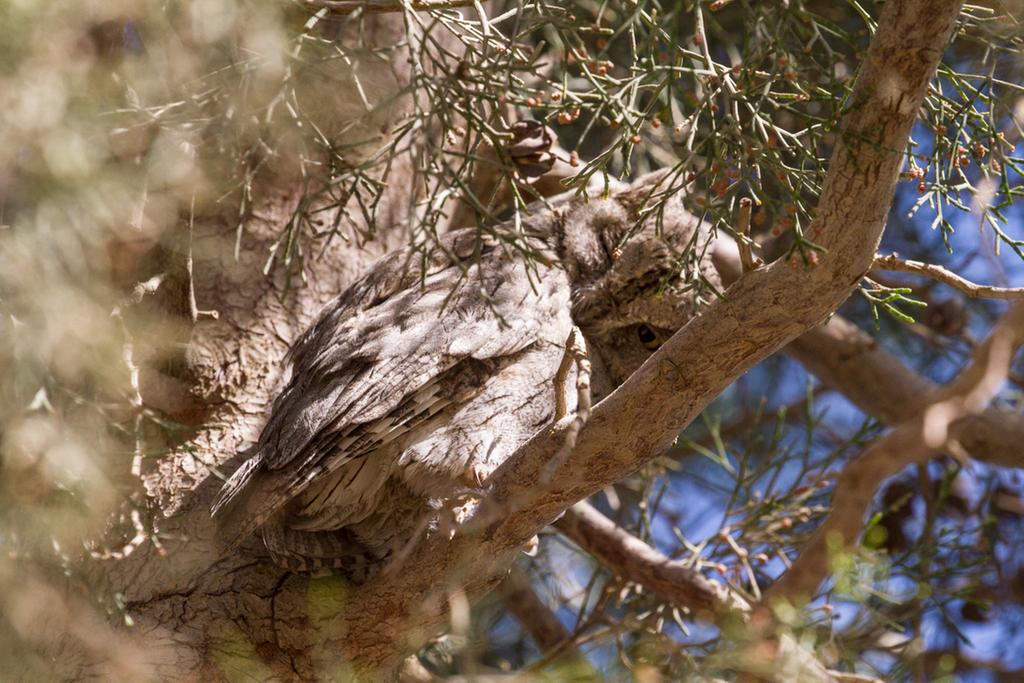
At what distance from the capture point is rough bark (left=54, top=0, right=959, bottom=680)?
1.48 metres

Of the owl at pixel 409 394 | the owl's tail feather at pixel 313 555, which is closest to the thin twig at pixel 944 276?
the owl at pixel 409 394

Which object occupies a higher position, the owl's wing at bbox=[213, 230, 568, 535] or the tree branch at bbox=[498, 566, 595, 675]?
the owl's wing at bbox=[213, 230, 568, 535]

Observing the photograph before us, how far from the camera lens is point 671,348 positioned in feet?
5.31

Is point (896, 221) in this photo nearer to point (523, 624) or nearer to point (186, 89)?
point (523, 624)

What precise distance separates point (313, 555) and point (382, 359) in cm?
43

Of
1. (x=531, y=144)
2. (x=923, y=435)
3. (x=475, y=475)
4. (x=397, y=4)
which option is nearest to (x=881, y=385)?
(x=531, y=144)

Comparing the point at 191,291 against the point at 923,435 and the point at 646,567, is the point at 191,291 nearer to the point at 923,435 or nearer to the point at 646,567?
the point at 646,567

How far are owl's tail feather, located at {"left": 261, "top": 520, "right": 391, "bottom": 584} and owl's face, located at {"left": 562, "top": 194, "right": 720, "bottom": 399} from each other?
A: 685 mm

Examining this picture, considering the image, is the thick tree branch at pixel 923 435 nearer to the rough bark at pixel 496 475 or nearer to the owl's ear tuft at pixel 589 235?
the rough bark at pixel 496 475

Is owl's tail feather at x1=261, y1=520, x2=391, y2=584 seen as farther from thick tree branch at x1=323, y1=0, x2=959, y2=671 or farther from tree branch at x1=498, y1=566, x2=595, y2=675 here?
tree branch at x1=498, y1=566, x2=595, y2=675

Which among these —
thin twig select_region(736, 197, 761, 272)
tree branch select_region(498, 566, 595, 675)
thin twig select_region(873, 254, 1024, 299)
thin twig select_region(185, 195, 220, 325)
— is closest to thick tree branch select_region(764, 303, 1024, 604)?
thin twig select_region(873, 254, 1024, 299)

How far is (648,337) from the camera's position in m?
2.46

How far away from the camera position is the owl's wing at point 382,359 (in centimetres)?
196

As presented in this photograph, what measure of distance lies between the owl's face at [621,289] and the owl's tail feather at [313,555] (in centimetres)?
68
